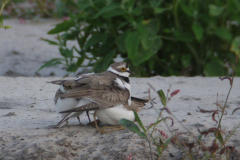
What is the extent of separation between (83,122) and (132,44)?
1.76 meters

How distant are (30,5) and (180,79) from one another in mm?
7723

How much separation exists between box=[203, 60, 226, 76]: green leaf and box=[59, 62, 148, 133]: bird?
243 cm

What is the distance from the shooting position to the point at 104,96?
97.1 inches

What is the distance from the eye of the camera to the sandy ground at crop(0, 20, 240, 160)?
2201 millimetres

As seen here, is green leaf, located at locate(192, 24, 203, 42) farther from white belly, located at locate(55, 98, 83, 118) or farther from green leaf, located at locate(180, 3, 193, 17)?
white belly, located at locate(55, 98, 83, 118)

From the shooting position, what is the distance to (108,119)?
255cm

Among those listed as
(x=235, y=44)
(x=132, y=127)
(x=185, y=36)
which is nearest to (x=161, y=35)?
(x=185, y=36)

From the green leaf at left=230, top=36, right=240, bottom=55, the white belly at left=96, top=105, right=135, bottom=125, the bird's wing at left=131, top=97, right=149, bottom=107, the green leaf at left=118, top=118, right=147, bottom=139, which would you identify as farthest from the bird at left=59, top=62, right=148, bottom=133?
the green leaf at left=230, top=36, right=240, bottom=55

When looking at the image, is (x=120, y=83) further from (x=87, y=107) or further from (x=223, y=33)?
(x=223, y=33)

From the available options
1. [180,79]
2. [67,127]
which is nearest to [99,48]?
[180,79]

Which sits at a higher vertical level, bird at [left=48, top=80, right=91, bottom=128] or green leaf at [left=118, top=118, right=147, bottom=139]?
bird at [left=48, top=80, right=91, bottom=128]

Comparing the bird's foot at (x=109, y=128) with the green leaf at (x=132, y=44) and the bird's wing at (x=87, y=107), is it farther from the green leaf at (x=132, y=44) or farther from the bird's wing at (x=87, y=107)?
the green leaf at (x=132, y=44)

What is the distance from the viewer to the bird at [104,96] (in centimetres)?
241

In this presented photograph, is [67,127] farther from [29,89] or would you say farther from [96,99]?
[29,89]
